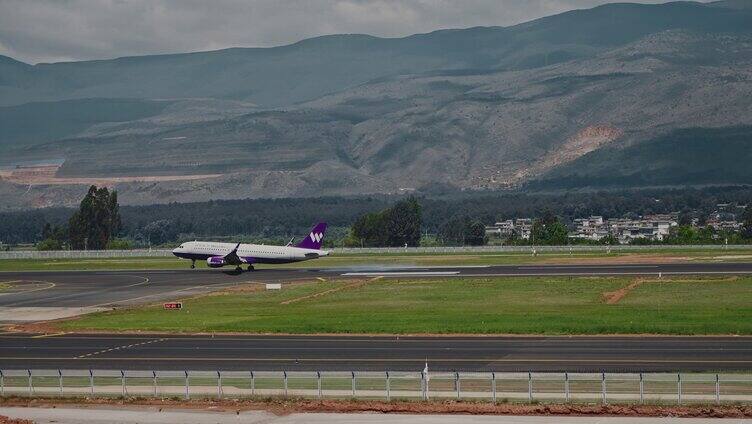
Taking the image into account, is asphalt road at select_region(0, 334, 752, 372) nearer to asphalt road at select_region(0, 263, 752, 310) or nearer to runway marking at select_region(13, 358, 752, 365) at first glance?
runway marking at select_region(13, 358, 752, 365)

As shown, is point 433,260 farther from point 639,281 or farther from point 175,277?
point 639,281

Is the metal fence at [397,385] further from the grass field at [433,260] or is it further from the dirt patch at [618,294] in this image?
the grass field at [433,260]

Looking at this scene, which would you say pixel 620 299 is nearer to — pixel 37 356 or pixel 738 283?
A: pixel 738 283

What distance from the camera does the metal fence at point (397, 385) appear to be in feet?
177

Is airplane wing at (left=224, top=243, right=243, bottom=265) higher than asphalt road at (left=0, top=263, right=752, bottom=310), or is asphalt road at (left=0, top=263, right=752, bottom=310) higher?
airplane wing at (left=224, top=243, right=243, bottom=265)

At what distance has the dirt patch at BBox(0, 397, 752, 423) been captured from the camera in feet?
168

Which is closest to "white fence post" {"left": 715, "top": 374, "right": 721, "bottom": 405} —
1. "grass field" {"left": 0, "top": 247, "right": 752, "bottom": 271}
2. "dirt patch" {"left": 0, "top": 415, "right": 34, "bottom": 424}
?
"dirt patch" {"left": 0, "top": 415, "right": 34, "bottom": 424}

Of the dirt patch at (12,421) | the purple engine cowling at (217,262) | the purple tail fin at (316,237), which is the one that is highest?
the purple tail fin at (316,237)

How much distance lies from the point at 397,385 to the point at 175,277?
84376 mm

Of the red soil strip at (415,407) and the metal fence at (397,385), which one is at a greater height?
the metal fence at (397,385)

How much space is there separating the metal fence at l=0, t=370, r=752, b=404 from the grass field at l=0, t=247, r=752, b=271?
94.7 meters

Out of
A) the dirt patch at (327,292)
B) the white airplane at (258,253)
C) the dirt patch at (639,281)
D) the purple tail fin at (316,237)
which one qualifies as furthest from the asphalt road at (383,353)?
the purple tail fin at (316,237)

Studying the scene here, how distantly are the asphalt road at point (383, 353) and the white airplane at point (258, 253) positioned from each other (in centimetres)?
6327

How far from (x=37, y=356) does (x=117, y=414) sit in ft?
63.6
